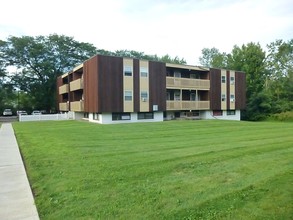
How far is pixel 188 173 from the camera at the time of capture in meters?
6.30

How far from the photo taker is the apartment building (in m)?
24.8

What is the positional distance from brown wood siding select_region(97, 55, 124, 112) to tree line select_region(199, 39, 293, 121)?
2363cm

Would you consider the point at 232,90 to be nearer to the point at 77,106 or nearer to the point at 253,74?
the point at 253,74

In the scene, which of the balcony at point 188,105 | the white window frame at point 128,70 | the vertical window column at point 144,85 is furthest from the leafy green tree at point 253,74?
the white window frame at point 128,70

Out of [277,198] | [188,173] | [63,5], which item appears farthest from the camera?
[63,5]

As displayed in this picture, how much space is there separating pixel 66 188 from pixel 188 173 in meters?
2.73

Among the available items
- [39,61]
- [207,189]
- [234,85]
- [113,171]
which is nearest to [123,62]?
[234,85]

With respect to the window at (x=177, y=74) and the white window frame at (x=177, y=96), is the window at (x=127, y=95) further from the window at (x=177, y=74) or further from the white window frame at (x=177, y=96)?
the window at (x=177, y=74)

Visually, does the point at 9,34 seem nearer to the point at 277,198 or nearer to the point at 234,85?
the point at 234,85

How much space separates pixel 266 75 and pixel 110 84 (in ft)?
114

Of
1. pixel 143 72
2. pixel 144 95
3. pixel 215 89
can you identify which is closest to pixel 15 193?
pixel 144 95

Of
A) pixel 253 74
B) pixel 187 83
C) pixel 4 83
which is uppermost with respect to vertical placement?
pixel 253 74

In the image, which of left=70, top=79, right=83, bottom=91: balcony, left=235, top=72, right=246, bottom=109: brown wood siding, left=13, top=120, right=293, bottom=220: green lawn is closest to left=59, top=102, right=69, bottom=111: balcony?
left=70, top=79, right=83, bottom=91: balcony

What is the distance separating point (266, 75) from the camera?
Answer: 160ft
